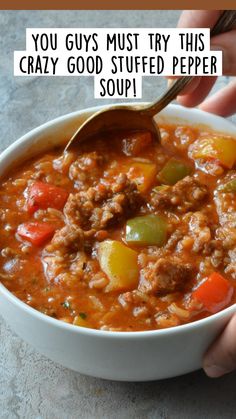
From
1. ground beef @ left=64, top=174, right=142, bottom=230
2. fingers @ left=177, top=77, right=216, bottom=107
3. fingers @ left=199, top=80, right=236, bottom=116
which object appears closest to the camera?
ground beef @ left=64, top=174, right=142, bottom=230

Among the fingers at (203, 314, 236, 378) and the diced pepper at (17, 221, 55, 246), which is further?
the diced pepper at (17, 221, 55, 246)

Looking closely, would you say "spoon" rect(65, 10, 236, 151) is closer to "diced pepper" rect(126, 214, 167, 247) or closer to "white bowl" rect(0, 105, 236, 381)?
"diced pepper" rect(126, 214, 167, 247)

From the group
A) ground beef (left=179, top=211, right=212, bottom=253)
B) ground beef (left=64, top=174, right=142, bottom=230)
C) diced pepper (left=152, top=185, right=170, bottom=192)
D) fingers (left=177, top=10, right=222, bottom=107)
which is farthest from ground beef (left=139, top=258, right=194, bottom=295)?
fingers (left=177, top=10, right=222, bottom=107)

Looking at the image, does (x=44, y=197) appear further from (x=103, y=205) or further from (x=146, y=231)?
(x=146, y=231)

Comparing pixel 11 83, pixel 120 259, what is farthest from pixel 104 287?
pixel 11 83

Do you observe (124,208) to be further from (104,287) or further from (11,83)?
(11,83)
